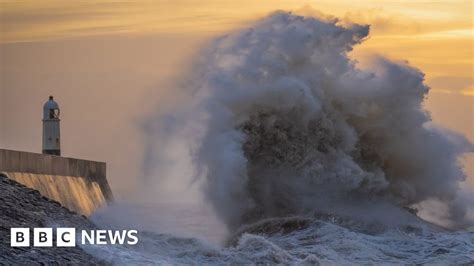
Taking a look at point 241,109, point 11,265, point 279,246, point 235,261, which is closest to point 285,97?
point 241,109

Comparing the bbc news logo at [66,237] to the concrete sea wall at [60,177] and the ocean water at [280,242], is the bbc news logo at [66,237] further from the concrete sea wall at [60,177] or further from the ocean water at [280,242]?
the concrete sea wall at [60,177]

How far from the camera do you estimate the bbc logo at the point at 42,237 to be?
1250 centimetres

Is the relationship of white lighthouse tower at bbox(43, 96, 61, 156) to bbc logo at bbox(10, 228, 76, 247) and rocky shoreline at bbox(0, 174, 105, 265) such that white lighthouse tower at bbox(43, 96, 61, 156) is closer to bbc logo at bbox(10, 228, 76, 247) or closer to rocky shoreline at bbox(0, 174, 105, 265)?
rocky shoreline at bbox(0, 174, 105, 265)

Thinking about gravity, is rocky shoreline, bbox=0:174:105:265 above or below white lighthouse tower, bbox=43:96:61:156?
below

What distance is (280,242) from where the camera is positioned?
17016 mm

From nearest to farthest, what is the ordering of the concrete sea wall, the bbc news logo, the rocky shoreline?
the rocky shoreline < the bbc news logo < the concrete sea wall

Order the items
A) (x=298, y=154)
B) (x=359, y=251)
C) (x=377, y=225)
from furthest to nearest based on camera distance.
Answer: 1. (x=298, y=154)
2. (x=377, y=225)
3. (x=359, y=251)

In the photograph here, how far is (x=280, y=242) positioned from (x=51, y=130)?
4.48 metres

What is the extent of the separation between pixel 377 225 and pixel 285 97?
3.46 m

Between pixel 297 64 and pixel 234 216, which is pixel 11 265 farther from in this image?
pixel 297 64

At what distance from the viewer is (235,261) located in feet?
47.1

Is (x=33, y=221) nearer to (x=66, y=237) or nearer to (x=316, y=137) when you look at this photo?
(x=66, y=237)

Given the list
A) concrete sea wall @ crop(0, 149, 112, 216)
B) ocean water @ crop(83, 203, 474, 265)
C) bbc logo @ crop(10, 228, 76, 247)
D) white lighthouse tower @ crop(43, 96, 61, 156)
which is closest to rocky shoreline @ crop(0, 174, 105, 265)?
bbc logo @ crop(10, 228, 76, 247)

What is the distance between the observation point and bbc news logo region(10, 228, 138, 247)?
12615mm
